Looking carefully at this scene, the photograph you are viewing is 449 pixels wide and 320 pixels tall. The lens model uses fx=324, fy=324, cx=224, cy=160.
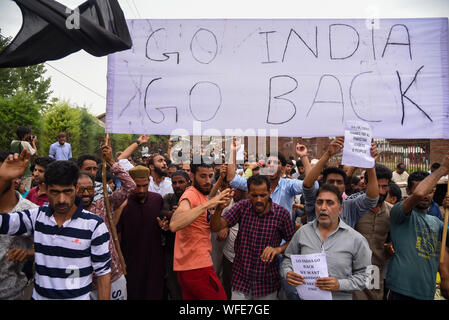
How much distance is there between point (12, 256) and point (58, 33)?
5.90 feet

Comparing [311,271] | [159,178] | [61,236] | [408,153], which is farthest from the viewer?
[408,153]

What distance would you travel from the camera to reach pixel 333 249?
2.57 metres

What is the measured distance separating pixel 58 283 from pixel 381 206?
3057 mm

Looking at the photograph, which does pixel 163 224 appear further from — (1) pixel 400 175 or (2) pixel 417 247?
(1) pixel 400 175

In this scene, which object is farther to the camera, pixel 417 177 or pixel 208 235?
pixel 417 177

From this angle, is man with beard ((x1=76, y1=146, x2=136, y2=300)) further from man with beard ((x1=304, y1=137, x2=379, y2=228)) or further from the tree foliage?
the tree foliage

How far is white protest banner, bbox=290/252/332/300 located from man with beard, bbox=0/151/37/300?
6.66 ft

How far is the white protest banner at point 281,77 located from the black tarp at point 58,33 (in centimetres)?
55

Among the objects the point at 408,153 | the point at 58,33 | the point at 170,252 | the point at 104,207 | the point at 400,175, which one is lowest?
the point at 170,252

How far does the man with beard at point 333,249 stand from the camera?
247 cm

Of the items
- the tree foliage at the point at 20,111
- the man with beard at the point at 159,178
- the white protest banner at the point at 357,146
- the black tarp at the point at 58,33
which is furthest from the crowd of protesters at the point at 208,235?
the tree foliage at the point at 20,111

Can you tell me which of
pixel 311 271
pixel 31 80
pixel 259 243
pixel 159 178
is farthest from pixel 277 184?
pixel 31 80

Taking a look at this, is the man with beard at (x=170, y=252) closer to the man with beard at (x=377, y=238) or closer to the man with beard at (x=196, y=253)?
the man with beard at (x=196, y=253)

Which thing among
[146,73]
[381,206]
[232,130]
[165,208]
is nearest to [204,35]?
[146,73]
